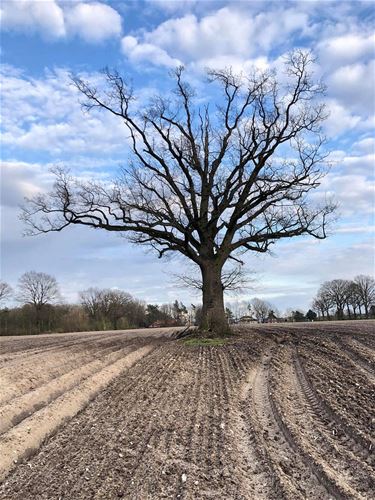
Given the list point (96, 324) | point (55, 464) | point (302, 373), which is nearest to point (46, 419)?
point (55, 464)

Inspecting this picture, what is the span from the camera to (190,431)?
6.47 metres

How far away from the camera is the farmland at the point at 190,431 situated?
A: 4.79m

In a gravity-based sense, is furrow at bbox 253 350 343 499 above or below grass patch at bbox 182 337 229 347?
below

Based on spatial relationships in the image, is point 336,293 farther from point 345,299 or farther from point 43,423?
point 43,423

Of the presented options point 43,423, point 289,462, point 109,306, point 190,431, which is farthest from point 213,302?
point 109,306

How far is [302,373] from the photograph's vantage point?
35.0 ft

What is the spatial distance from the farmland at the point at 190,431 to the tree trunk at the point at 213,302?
29.0 ft

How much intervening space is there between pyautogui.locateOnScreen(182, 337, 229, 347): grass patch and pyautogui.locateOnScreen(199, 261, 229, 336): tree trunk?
150 centimetres

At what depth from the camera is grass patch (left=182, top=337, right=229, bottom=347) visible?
17.6 meters

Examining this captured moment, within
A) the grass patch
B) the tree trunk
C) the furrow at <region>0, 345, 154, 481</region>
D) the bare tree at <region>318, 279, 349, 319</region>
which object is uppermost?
the bare tree at <region>318, 279, 349, 319</region>

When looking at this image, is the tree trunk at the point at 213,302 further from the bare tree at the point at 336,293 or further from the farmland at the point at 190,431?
the bare tree at the point at 336,293

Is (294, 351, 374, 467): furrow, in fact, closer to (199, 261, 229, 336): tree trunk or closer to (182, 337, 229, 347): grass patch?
(182, 337, 229, 347): grass patch

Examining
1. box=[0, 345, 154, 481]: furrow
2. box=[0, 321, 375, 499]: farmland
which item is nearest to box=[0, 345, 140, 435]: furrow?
box=[0, 321, 375, 499]: farmland

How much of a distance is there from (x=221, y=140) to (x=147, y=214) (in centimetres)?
499
